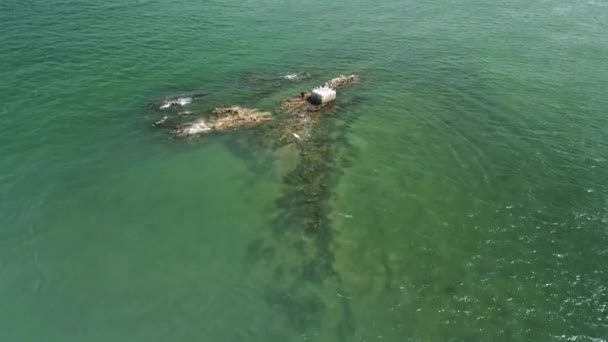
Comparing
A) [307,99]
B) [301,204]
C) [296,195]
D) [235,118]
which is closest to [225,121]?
[235,118]

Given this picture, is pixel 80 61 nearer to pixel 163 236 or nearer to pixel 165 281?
pixel 163 236

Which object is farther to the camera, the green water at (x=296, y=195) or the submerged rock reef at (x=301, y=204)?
the submerged rock reef at (x=301, y=204)

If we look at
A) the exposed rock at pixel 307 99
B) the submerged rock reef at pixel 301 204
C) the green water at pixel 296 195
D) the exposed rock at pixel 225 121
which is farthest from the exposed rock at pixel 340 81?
the exposed rock at pixel 225 121

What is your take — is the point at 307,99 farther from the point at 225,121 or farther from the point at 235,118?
the point at 225,121

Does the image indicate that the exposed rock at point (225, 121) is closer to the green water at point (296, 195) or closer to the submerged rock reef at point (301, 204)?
the submerged rock reef at point (301, 204)

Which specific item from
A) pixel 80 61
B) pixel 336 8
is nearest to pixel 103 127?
pixel 80 61

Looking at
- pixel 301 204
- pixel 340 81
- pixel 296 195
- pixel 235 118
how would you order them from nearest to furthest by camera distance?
1. pixel 301 204
2. pixel 296 195
3. pixel 235 118
4. pixel 340 81
